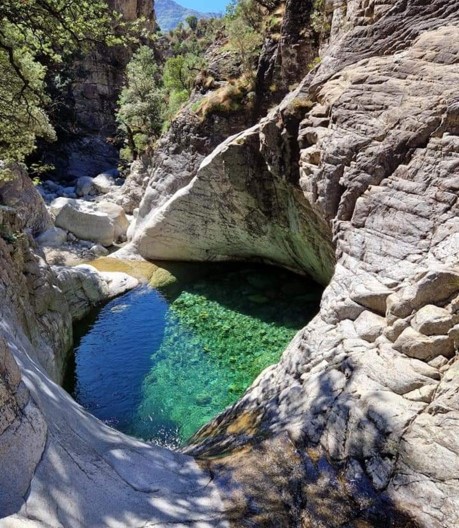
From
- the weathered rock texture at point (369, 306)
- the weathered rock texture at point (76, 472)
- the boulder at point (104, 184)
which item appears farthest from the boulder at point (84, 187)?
the weathered rock texture at point (76, 472)

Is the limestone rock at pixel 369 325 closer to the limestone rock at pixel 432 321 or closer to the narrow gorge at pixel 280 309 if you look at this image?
the narrow gorge at pixel 280 309

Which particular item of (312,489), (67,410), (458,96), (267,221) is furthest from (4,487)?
(267,221)

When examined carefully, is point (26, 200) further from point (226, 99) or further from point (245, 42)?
point (245, 42)

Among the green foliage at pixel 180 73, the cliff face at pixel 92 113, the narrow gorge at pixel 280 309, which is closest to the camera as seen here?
the narrow gorge at pixel 280 309

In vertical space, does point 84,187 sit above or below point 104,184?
below

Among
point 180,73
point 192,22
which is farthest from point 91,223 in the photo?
point 192,22

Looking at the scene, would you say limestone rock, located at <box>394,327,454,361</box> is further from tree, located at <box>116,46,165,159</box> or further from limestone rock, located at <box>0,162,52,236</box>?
tree, located at <box>116,46,165,159</box>

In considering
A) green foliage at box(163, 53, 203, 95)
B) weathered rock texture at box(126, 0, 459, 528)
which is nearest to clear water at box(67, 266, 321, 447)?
weathered rock texture at box(126, 0, 459, 528)
